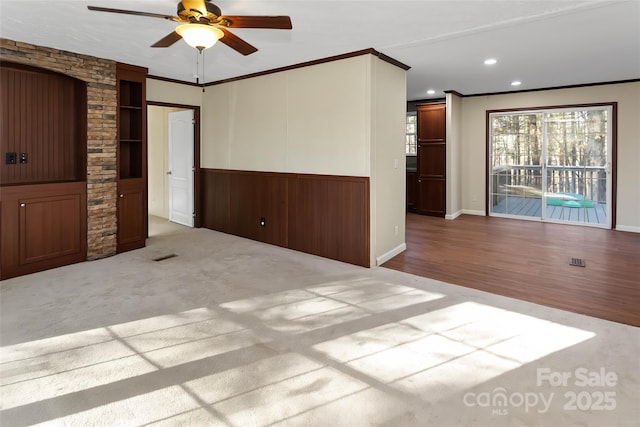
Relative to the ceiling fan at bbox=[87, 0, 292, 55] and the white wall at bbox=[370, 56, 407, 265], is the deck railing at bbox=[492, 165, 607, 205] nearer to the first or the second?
the white wall at bbox=[370, 56, 407, 265]

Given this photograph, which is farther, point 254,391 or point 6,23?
point 6,23

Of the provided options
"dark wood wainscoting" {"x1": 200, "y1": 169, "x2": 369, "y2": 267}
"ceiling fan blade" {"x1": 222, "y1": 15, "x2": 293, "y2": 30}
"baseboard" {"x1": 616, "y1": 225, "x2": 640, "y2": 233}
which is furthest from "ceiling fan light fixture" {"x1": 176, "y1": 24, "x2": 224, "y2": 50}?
"baseboard" {"x1": 616, "y1": 225, "x2": 640, "y2": 233}

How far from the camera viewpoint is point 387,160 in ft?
15.8

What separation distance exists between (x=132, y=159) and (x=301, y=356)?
429cm

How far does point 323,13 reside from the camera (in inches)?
129

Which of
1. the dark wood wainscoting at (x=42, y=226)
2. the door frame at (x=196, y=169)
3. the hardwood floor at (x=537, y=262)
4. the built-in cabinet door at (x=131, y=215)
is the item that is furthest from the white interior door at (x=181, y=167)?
the hardwood floor at (x=537, y=262)

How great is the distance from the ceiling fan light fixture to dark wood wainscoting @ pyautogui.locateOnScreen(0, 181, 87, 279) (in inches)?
108

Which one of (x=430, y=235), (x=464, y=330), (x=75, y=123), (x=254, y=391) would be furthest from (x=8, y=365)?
(x=430, y=235)

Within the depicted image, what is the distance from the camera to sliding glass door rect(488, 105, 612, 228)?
6.77 metres

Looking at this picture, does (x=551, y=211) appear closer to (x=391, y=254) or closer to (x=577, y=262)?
(x=577, y=262)

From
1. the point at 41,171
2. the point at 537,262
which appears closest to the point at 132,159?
the point at 41,171

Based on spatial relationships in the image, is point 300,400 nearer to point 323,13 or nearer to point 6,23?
point 323,13

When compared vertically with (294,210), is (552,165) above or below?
above

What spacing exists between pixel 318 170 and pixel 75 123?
9.95 feet
